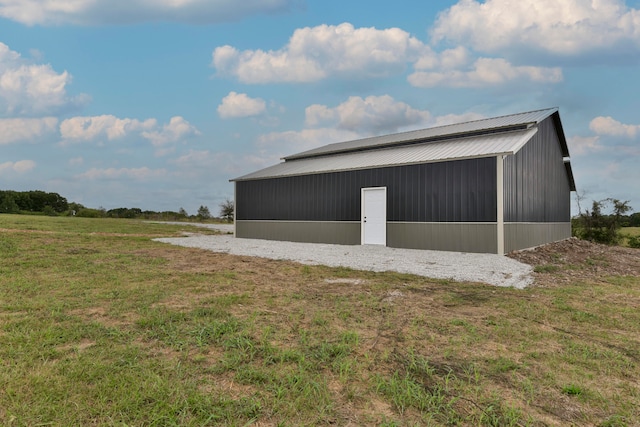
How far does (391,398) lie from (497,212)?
34.4ft

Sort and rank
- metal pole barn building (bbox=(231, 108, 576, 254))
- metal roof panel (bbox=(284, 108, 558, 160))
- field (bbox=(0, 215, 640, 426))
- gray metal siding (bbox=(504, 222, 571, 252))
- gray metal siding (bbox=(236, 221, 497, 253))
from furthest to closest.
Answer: metal roof panel (bbox=(284, 108, 558, 160)) → gray metal siding (bbox=(504, 222, 571, 252)) → metal pole barn building (bbox=(231, 108, 576, 254)) → gray metal siding (bbox=(236, 221, 497, 253)) → field (bbox=(0, 215, 640, 426))

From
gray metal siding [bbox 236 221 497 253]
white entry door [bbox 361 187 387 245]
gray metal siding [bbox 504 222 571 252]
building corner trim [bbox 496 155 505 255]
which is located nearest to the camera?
building corner trim [bbox 496 155 505 255]

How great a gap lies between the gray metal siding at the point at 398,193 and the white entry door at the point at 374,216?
9.2 inches

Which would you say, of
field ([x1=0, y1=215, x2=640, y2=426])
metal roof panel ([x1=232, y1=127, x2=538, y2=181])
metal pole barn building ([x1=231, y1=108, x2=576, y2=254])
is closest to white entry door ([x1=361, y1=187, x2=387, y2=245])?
metal pole barn building ([x1=231, y1=108, x2=576, y2=254])

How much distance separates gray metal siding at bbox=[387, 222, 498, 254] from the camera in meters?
11.9

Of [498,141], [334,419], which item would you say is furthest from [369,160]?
[334,419]

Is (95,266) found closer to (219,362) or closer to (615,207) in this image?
(219,362)

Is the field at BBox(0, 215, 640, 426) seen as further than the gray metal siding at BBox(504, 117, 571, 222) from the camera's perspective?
No

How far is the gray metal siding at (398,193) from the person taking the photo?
12.0 m

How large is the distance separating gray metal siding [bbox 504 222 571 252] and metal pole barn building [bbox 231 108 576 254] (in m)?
0.04

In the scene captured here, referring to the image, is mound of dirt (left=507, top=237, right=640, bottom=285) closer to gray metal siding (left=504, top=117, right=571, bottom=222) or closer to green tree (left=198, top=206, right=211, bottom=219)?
gray metal siding (left=504, top=117, right=571, bottom=222)

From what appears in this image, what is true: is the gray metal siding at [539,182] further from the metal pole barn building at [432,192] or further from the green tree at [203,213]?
the green tree at [203,213]

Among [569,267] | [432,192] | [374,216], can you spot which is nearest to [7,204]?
[374,216]

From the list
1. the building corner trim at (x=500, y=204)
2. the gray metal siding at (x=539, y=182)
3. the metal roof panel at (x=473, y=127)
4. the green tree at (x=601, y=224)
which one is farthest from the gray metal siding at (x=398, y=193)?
the green tree at (x=601, y=224)
